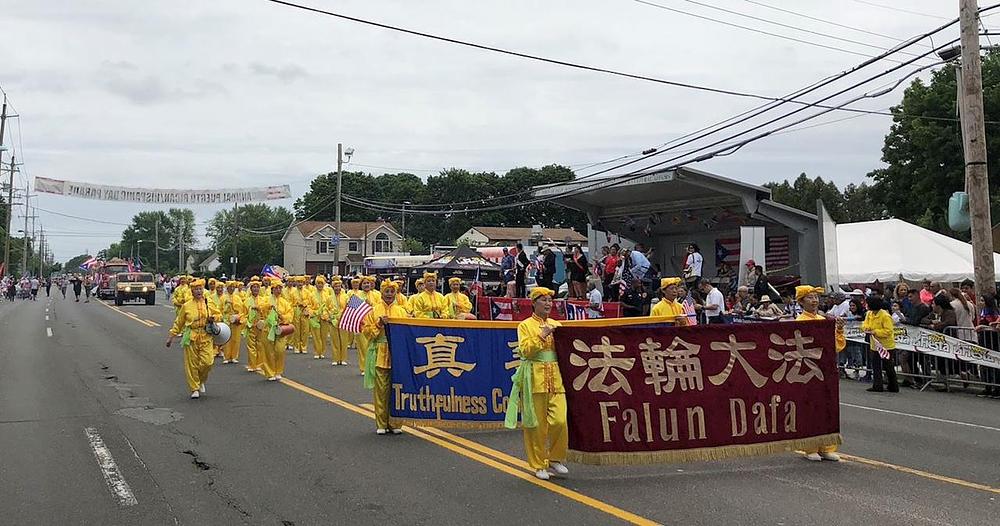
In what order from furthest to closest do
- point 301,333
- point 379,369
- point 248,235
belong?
point 248,235, point 301,333, point 379,369

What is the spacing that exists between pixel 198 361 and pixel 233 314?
14.3ft

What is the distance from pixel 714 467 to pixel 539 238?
20.3 metres

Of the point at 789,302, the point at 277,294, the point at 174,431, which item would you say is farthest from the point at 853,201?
the point at 174,431

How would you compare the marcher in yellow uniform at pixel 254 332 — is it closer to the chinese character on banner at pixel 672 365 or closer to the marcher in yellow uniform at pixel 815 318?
the chinese character on banner at pixel 672 365

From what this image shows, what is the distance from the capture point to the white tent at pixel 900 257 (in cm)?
2306

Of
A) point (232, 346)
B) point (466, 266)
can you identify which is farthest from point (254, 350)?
point (466, 266)

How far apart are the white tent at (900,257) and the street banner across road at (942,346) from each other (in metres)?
9.60

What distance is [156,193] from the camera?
33.2m

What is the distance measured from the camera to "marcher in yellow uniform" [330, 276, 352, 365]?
1652cm

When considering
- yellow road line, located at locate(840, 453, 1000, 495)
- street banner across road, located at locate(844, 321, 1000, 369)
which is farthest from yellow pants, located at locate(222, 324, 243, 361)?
yellow road line, located at locate(840, 453, 1000, 495)

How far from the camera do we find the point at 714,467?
23.8ft

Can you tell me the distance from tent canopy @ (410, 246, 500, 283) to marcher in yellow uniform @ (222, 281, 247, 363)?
1313cm

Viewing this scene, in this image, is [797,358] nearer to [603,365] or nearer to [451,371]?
[603,365]

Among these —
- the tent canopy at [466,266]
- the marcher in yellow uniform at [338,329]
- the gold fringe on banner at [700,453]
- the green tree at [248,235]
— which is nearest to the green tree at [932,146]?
the tent canopy at [466,266]
